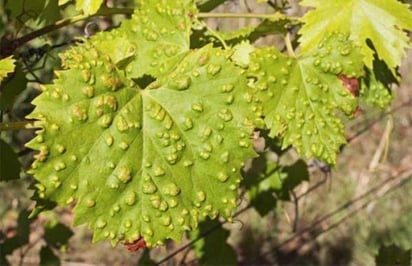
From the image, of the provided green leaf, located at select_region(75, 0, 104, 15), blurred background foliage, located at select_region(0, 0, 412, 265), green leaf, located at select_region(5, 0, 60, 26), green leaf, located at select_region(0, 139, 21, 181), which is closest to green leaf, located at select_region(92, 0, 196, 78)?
green leaf, located at select_region(75, 0, 104, 15)

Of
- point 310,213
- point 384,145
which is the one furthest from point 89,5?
point 310,213

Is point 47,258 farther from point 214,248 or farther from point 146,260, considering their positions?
point 214,248

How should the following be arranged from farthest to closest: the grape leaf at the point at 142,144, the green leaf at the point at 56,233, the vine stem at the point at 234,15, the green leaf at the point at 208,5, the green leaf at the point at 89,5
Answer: the green leaf at the point at 56,233 → the green leaf at the point at 208,5 → the vine stem at the point at 234,15 → the green leaf at the point at 89,5 → the grape leaf at the point at 142,144

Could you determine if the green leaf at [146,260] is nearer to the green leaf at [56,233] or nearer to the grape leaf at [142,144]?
the green leaf at [56,233]

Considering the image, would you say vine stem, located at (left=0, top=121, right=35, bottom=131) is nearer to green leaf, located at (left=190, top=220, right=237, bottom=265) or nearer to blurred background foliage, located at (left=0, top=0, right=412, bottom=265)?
green leaf, located at (left=190, top=220, right=237, bottom=265)

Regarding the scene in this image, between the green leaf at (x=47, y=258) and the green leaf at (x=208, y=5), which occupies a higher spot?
the green leaf at (x=208, y=5)

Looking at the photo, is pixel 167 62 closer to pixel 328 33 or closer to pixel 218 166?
pixel 218 166

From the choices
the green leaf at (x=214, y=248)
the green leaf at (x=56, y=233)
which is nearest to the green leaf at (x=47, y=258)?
the green leaf at (x=56, y=233)

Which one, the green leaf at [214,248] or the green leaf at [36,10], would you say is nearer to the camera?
the green leaf at [36,10]
